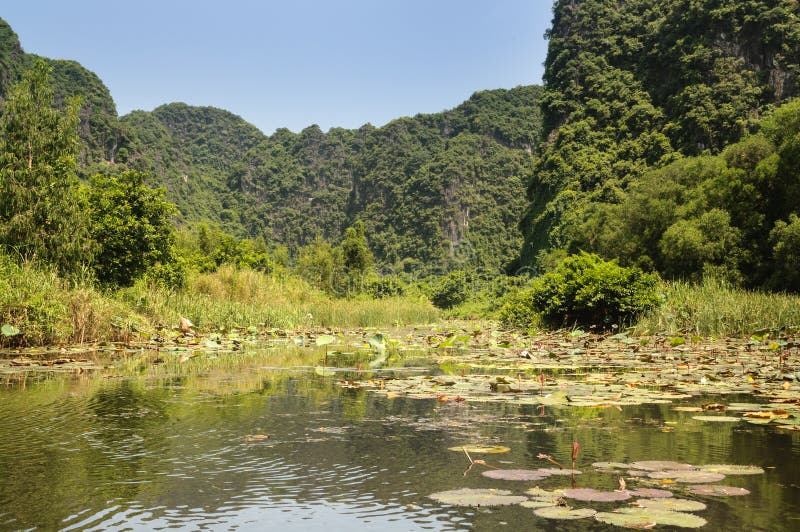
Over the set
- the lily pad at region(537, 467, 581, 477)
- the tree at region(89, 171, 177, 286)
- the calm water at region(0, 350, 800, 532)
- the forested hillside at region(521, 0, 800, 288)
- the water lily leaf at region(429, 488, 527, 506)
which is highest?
the forested hillside at region(521, 0, 800, 288)

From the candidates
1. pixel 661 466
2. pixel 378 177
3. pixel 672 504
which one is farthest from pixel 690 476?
pixel 378 177

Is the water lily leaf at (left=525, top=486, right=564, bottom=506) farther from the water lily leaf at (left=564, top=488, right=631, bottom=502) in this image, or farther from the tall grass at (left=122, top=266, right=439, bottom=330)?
the tall grass at (left=122, top=266, right=439, bottom=330)

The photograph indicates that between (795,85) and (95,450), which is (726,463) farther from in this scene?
(795,85)

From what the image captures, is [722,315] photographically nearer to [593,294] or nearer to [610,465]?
[593,294]

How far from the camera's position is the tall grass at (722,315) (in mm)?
12836

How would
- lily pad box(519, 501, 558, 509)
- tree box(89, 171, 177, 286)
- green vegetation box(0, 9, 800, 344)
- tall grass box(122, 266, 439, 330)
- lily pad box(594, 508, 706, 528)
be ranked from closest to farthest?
lily pad box(594, 508, 706, 528)
lily pad box(519, 501, 558, 509)
tall grass box(122, 266, 439, 330)
green vegetation box(0, 9, 800, 344)
tree box(89, 171, 177, 286)

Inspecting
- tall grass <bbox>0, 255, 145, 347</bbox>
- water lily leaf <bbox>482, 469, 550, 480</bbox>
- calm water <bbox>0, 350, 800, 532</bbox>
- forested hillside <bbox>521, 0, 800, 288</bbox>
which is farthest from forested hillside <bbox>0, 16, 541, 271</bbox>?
water lily leaf <bbox>482, 469, 550, 480</bbox>

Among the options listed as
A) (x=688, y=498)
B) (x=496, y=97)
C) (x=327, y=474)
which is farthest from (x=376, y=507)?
(x=496, y=97)

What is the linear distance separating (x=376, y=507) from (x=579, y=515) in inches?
30.8

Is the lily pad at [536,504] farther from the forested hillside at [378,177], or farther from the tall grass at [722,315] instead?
the forested hillside at [378,177]

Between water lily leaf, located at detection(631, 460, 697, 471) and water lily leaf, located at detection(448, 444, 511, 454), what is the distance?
68 cm

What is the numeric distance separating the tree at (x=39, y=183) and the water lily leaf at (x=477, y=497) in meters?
13.8

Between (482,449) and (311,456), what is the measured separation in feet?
3.04

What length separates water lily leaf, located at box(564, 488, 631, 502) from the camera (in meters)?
2.52
